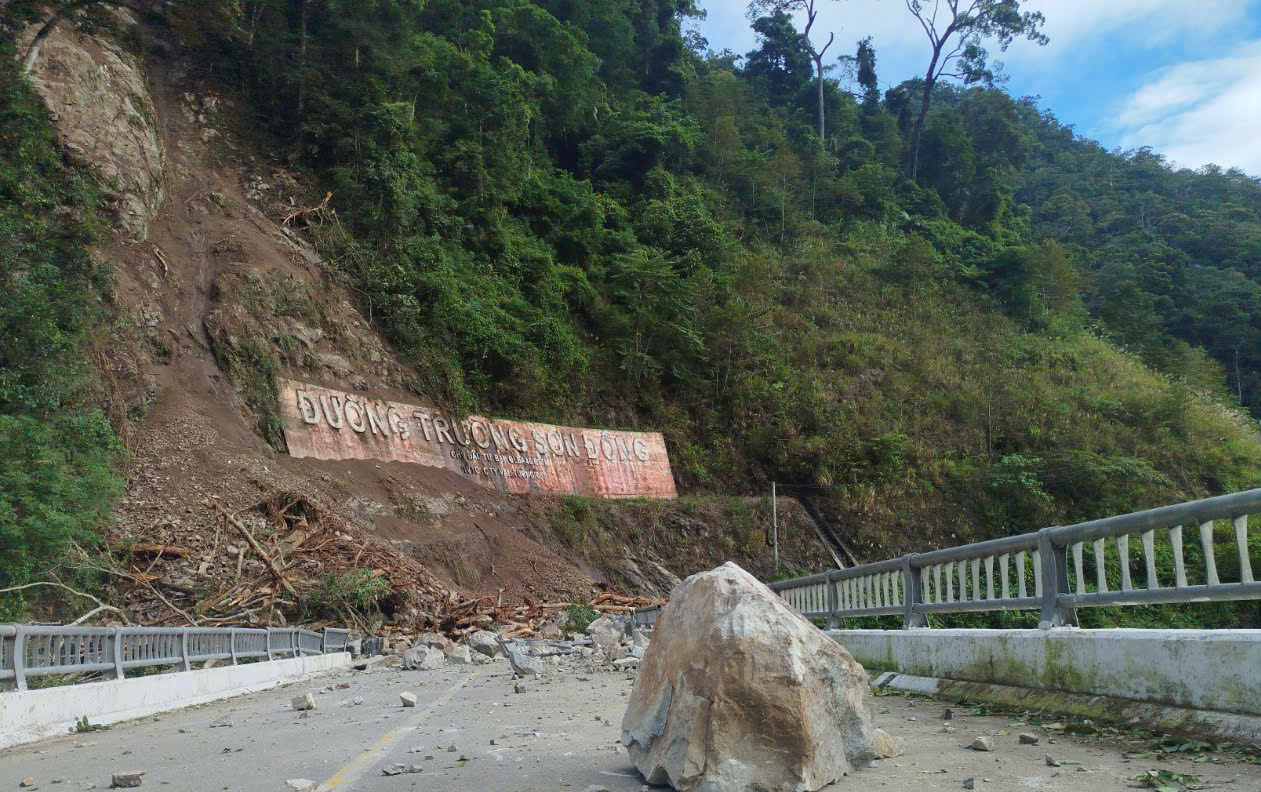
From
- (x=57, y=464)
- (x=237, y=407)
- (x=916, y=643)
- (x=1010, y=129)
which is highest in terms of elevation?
(x=1010, y=129)

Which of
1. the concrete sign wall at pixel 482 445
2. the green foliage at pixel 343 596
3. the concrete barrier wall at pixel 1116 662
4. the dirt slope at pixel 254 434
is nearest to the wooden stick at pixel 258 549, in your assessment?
the dirt slope at pixel 254 434

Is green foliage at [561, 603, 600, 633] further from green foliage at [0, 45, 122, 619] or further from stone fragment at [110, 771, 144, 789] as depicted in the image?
stone fragment at [110, 771, 144, 789]

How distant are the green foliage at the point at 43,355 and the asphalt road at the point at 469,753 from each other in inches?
333

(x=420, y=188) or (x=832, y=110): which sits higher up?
(x=832, y=110)

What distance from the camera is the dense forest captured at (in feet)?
105

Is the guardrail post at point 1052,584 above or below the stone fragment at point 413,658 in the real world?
above

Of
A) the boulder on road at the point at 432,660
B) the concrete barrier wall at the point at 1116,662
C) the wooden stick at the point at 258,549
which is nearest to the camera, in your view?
the concrete barrier wall at the point at 1116,662

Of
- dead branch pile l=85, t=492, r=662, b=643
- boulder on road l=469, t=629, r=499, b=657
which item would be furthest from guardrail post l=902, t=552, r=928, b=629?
dead branch pile l=85, t=492, r=662, b=643

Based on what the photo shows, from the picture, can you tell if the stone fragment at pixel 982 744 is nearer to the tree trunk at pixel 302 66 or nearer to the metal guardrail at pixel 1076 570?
the metal guardrail at pixel 1076 570

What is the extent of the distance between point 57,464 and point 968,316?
4977 cm

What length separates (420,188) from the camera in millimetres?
34281

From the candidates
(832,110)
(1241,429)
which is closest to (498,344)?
(1241,429)

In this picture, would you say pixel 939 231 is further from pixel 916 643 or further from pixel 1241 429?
pixel 916 643

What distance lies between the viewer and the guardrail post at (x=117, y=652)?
8523 mm
